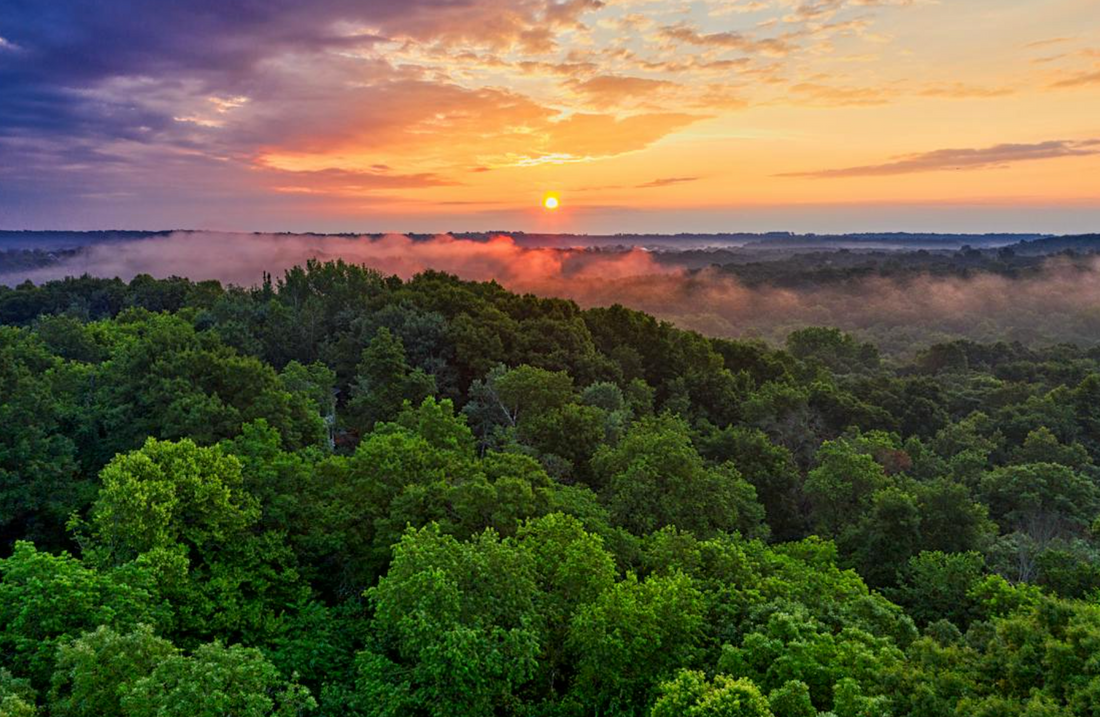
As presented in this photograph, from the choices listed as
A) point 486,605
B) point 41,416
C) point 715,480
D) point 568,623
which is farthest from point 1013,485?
point 41,416

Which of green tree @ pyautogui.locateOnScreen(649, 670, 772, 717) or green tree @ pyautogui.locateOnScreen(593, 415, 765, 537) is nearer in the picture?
green tree @ pyautogui.locateOnScreen(649, 670, 772, 717)

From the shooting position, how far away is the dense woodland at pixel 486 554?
1582 cm

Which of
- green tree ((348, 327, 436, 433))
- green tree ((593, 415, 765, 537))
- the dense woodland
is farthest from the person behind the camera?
green tree ((348, 327, 436, 433))

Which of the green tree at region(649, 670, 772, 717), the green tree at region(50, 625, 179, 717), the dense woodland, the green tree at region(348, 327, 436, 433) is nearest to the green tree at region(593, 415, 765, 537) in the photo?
the dense woodland

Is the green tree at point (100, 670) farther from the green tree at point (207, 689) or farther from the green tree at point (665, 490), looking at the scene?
the green tree at point (665, 490)

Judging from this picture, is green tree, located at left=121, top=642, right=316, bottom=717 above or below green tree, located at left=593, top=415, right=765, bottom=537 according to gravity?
above

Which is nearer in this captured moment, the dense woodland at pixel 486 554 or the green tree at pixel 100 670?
the green tree at pixel 100 670

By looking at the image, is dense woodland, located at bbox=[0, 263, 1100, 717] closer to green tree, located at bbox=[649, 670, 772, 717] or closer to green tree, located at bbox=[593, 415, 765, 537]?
green tree, located at bbox=[649, 670, 772, 717]

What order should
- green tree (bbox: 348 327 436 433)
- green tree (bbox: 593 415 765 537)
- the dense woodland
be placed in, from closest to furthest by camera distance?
the dense woodland → green tree (bbox: 593 415 765 537) → green tree (bbox: 348 327 436 433)

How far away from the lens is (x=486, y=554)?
20422 mm

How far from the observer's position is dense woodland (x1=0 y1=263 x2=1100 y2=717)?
15820 millimetres

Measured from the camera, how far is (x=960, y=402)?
76.8 meters

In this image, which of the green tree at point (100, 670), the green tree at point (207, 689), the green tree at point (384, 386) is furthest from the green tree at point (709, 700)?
the green tree at point (384, 386)

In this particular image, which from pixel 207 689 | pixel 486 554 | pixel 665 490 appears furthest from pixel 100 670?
pixel 665 490
